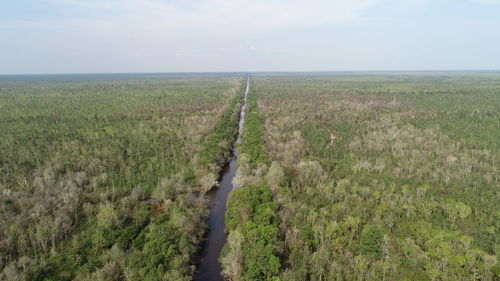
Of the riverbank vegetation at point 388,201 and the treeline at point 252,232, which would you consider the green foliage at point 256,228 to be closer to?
the treeline at point 252,232

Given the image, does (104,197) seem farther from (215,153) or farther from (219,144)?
(219,144)

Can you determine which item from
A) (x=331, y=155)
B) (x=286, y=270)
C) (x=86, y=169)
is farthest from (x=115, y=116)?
(x=286, y=270)

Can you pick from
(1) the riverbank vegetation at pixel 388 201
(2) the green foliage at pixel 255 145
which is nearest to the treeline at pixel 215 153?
(2) the green foliage at pixel 255 145

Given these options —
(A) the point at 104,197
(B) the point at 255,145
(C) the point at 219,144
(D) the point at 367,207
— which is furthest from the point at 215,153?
(D) the point at 367,207

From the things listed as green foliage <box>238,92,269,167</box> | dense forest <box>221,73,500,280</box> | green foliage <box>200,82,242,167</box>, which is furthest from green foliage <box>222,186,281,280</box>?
green foliage <box>200,82,242,167</box>

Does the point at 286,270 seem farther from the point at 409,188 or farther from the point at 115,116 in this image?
the point at 115,116
